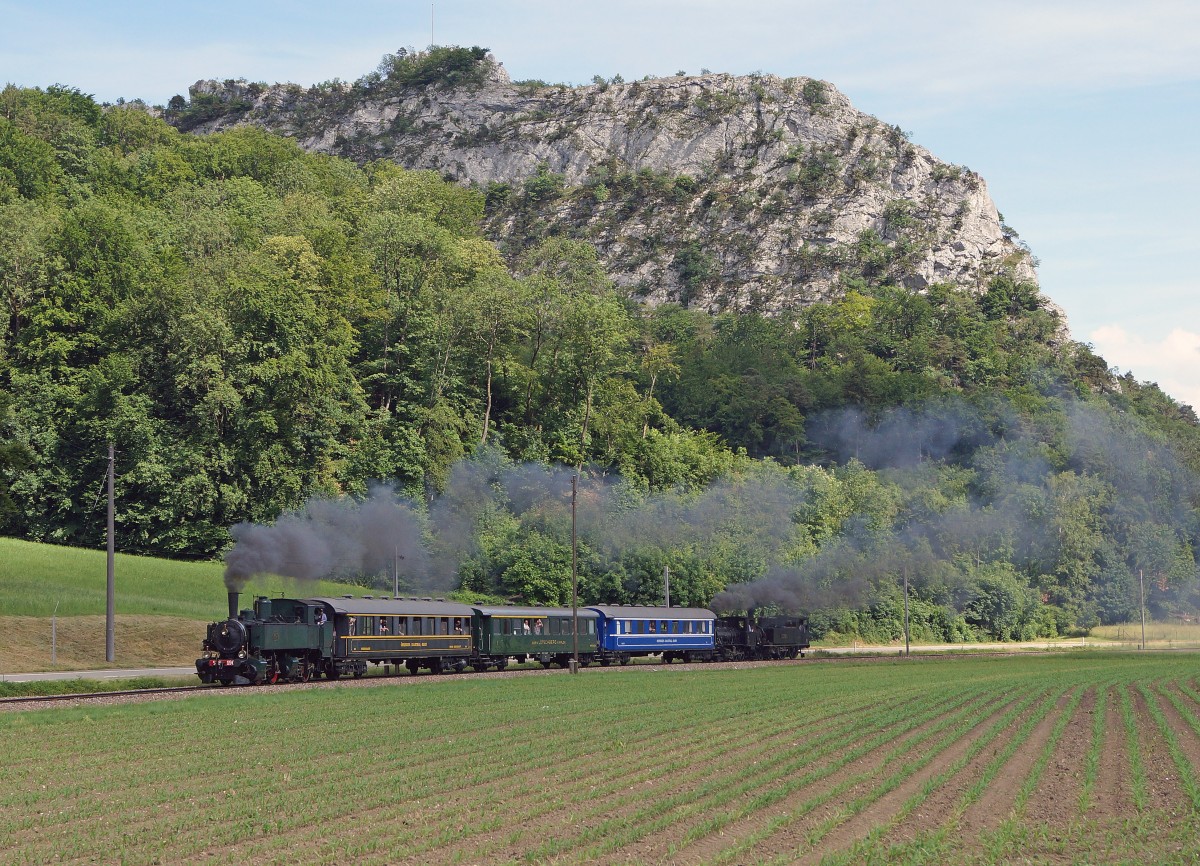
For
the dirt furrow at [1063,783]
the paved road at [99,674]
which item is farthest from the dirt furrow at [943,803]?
the paved road at [99,674]

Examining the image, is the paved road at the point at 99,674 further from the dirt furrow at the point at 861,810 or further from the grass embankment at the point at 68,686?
Answer: the dirt furrow at the point at 861,810

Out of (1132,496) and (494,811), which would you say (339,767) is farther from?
(1132,496)

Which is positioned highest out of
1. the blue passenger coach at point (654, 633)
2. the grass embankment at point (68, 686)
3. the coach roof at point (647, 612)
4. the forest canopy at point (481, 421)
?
the forest canopy at point (481, 421)

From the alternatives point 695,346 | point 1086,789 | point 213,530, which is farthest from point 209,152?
point 1086,789

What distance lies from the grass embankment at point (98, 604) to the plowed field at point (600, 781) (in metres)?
17.8

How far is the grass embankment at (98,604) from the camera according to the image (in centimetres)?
5559

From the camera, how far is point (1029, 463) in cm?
13425

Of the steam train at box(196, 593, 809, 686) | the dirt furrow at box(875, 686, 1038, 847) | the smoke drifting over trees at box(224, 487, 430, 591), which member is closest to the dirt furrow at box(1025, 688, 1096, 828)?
the dirt furrow at box(875, 686, 1038, 847)

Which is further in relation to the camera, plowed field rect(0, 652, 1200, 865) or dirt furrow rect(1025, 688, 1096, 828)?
dirt furrow rect(1025, 688, 1096, 828)

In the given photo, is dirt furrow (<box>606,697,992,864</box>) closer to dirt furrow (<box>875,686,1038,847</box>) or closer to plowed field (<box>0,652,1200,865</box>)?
plowed field (<box>0,652,1200,865</box>)

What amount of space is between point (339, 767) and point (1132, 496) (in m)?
Result: 125

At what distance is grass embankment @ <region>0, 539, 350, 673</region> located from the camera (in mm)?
55594

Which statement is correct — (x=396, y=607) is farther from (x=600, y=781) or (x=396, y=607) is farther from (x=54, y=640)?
(x=600, y=781)

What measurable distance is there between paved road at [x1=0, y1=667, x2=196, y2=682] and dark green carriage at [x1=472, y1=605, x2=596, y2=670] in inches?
494
